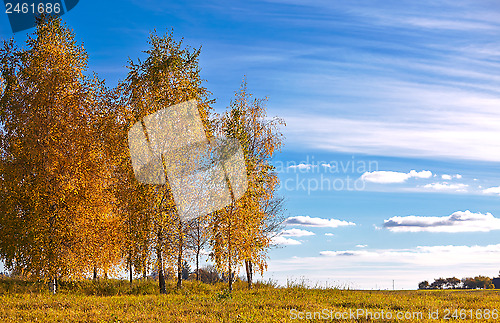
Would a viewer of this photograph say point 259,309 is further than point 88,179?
No

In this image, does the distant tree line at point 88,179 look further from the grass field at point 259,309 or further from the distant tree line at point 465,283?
the distant tree line at point 465,283

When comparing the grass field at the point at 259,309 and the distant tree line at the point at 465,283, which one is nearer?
the grass field at the point at 259,309

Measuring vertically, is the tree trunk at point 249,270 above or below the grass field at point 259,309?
above

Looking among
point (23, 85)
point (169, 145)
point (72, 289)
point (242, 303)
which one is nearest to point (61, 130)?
point (23, 85)

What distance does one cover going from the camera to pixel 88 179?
2236 centimetres

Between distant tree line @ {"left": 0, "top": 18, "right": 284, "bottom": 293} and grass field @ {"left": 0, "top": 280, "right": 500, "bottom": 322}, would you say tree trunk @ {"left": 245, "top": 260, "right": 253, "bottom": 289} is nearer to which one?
distant tree line @ {"left": 0, "top": 18, "right": 284, "bottom": 293}

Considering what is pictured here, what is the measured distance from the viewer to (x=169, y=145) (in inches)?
884

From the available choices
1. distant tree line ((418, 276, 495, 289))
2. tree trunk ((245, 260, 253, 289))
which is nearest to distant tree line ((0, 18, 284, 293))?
tree trunk ((245, 260, 253, 289))

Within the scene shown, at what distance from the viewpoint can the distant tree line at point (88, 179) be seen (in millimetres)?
21562

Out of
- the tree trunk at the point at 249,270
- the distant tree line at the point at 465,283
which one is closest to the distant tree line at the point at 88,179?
the tree trunk at the point at 249,270

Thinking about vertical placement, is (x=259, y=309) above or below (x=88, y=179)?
below

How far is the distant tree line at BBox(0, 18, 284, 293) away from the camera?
21.6 meters

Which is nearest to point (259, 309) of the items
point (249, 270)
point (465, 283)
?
point (249, 270)

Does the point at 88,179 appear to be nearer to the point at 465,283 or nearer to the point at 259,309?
the point at 259,309
